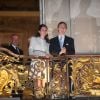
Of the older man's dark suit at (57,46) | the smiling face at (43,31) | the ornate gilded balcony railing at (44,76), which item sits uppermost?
the smiling face at (43,31)

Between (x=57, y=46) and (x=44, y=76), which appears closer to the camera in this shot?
(x=44, y=76)

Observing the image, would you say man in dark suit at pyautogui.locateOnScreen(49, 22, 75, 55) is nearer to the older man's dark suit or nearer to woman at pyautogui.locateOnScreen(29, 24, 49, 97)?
the older man's dark suit

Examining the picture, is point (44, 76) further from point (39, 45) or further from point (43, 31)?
point (43, 31)

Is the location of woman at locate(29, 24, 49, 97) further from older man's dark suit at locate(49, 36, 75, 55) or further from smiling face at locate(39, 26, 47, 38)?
older man's dark suit at locate(49, 36, 75, 55)

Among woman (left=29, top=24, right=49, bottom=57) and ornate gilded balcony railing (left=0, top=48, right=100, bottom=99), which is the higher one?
woman (left=29, top=24, right=49, bottom=57)

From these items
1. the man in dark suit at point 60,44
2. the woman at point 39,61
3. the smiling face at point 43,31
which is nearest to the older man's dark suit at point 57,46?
the man in dark suit at point 60,44

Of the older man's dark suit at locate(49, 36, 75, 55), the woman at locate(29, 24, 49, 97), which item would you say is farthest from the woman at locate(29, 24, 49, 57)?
the older man's dark suit at locate(49, 36, 75, 55)

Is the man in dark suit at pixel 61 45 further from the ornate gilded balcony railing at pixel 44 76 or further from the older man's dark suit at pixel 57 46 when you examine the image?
the ornate gilded balcony railing at pixel 44 76

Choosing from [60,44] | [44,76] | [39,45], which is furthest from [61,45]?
[44,76]

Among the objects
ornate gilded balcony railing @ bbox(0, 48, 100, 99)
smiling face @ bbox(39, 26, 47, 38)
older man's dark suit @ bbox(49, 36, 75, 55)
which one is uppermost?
smiling face @ bbox(39, 26, 47, 38)

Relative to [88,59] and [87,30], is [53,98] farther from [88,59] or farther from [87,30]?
[87,30]

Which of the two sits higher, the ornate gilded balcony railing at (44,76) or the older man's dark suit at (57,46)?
the older man's dark suit at (57,46)

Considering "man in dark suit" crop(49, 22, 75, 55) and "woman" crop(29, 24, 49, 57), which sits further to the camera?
"man in dark suit" crop(49, 22, 75, 55)

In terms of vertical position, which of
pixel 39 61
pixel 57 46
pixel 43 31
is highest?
pixel 43 31
